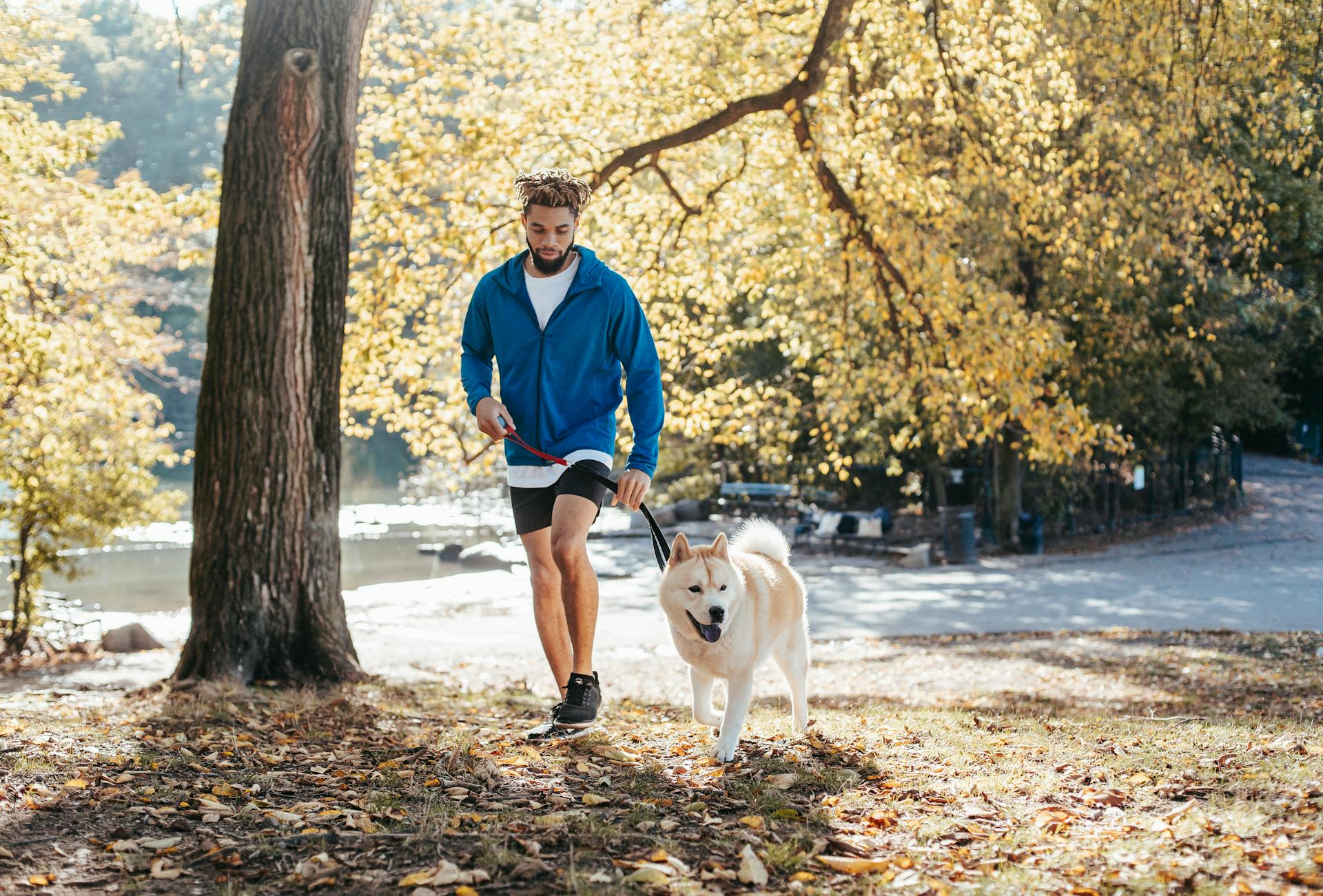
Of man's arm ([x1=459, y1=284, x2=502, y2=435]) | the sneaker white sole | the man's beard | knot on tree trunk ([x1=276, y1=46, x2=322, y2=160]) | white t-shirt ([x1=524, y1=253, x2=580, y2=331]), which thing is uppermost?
knot on tree trunk ([x1=276, y1=46, x2=322, y2=160])

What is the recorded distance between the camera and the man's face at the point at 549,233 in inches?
183

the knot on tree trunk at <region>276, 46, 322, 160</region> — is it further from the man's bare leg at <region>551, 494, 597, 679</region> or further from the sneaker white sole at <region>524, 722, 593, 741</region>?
the sneaker white sole at <region>524, 722, 593, 741</region>

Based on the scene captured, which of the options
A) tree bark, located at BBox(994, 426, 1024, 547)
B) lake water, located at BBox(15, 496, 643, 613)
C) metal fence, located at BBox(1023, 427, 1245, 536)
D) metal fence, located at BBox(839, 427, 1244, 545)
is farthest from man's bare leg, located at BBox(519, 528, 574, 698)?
metal fence, located at BBox(1023, 427, 1245, 536)

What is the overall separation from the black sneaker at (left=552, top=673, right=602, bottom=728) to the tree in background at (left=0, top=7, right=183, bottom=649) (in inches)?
275

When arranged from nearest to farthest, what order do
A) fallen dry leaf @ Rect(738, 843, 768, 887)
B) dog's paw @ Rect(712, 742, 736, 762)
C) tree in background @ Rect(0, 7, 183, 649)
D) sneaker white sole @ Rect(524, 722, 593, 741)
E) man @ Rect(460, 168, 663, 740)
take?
fallen dry leaf @ Rect(738, 843, 768, 887) < dog's paw @ Rect(712, 742, 736, 762) < man @ Rect(460, 168, 663, 740) < sneaker white sole @ Rect(524, 722, 593, 741) < tree in background @ Rect(0, 7, 183, 649)

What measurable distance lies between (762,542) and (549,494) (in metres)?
1.04

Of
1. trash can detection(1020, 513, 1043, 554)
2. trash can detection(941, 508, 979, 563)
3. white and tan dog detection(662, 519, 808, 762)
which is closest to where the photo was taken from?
white and tan dog detection(662, 519, 808, 762)

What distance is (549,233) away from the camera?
4.66 m

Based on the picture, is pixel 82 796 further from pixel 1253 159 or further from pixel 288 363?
pixel 1253 159

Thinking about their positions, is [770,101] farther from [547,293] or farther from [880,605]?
[880,605]

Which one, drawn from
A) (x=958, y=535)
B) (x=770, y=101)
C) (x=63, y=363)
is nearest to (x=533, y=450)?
(x=770, y=101)

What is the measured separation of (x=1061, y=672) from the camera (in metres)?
9.22

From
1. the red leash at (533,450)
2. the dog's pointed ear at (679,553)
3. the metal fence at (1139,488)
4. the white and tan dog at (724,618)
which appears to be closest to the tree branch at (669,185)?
the red leash at (533,450)

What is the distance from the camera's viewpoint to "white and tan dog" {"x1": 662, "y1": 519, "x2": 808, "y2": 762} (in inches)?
170
